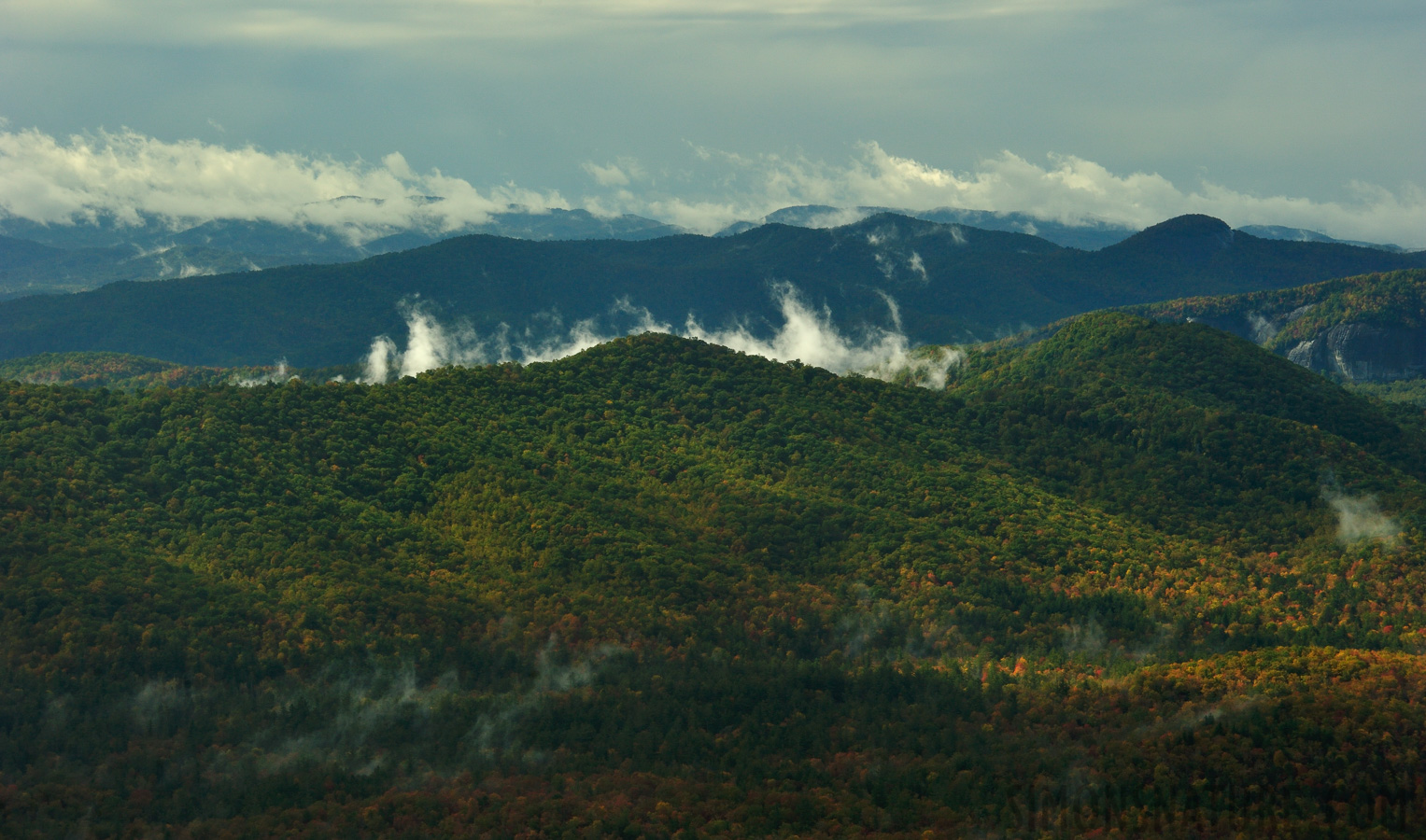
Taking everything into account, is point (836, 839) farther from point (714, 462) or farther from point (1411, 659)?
point (714, 462)

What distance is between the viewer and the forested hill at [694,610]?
73312mm

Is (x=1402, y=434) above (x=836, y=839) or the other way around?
above

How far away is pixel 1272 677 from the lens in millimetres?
82375

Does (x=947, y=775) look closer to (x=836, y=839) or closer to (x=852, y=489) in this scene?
(x=836, y=839)

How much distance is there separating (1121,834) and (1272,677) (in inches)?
881

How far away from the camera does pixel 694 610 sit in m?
101

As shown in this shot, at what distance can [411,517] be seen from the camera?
112 metres

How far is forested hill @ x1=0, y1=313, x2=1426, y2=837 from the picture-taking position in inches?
2886

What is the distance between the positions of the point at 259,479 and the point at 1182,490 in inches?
3732

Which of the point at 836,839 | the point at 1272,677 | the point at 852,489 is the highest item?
the point at 852,489

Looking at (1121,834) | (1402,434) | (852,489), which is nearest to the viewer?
(1121,834)

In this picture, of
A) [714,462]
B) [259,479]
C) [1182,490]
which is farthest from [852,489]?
[259,479]

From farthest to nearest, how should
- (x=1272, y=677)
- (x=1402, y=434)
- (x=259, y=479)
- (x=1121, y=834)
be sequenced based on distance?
(x=1402, y=434) < (x=259, y=479) < (x=1272, y=677) < (x=1121, y=834)

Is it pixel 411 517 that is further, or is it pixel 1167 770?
pixel 411 517
